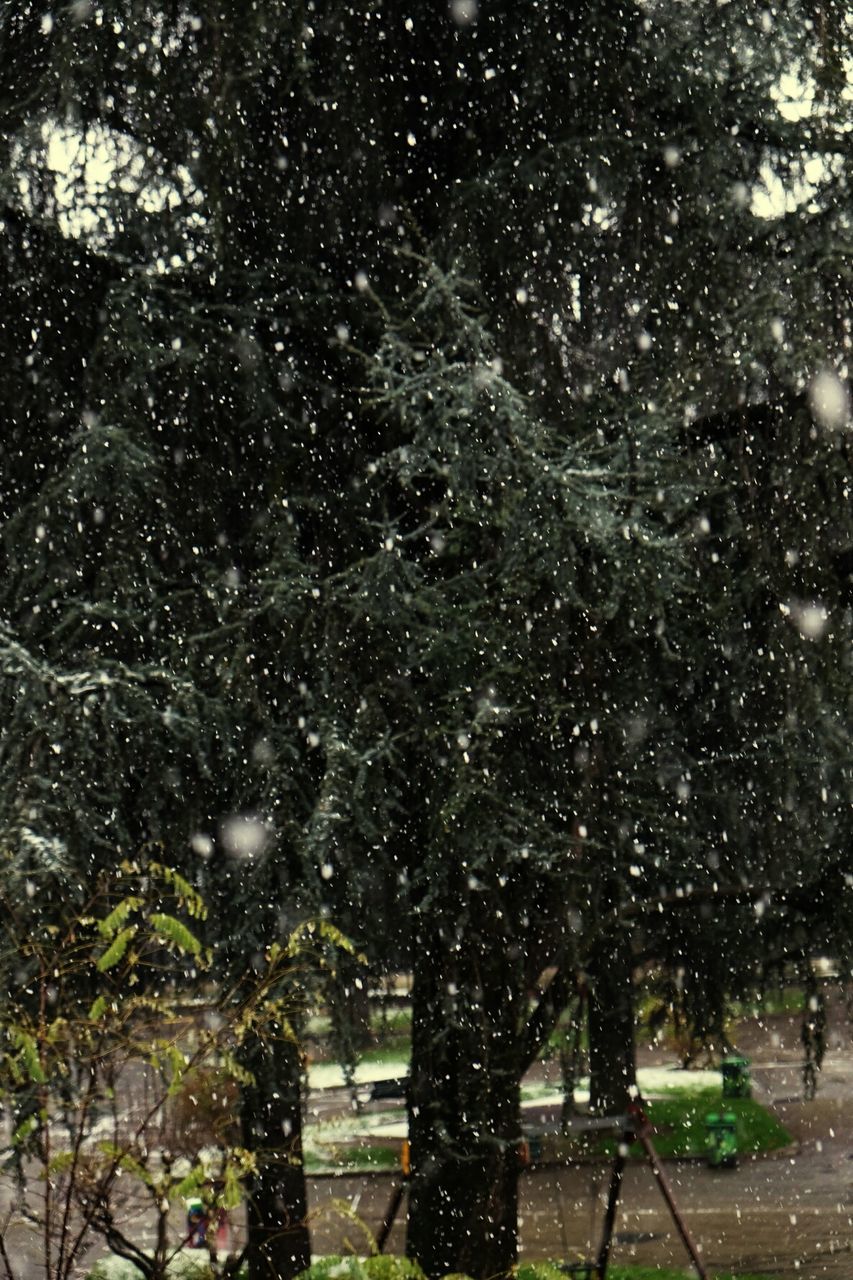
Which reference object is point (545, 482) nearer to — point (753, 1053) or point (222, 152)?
point (222, 152)

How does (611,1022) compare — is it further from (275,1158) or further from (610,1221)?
(275,1158)

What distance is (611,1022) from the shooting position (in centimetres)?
1255

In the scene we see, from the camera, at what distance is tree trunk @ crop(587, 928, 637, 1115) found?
854 centimetres

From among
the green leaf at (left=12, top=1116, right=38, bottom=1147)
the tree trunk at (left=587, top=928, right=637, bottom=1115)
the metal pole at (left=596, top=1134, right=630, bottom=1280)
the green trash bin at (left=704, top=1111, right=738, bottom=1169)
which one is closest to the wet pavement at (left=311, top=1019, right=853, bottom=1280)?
the green trash bin at (left=704, top=1111, right=738, bottom=1169)

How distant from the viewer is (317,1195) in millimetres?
16344

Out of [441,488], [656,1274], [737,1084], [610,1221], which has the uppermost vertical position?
[441,488]

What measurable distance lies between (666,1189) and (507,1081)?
2204mm

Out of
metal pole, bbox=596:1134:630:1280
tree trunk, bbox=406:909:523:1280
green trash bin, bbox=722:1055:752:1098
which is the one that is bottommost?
green trash bin, bbox=722:1055:752:1098

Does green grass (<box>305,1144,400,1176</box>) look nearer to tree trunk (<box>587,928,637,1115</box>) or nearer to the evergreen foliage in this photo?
tree trunk (<box>587,928,637,1115</box>)

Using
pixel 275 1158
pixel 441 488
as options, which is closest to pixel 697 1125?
pixel 441 488

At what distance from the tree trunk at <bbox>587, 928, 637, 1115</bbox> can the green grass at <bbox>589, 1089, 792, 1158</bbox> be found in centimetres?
299

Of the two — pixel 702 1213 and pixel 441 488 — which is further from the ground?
pixel 441 488

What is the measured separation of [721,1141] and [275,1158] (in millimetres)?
12485

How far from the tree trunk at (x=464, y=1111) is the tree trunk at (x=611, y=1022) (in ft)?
1.76
